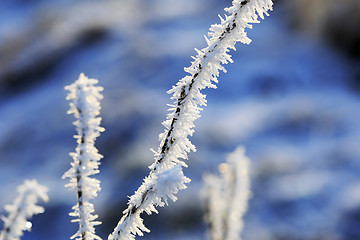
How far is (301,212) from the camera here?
15.8 feet

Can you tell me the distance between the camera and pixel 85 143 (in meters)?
0.71

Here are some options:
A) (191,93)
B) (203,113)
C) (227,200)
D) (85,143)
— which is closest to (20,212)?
(85,143)

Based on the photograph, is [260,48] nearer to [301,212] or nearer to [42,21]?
[301,212]

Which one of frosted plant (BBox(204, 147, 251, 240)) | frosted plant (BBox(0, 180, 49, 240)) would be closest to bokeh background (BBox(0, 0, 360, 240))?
frosted plant (BBox(204, 147, 251, 240))

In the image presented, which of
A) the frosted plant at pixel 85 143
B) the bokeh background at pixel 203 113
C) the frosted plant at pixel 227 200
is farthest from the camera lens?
the bokeh background at pixel 203 113

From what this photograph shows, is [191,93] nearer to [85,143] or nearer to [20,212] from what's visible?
[85,143]

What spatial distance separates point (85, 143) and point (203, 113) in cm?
584

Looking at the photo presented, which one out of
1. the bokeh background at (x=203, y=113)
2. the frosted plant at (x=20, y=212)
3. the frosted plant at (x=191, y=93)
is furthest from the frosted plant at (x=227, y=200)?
the bokeh background at (x=203, y=113)

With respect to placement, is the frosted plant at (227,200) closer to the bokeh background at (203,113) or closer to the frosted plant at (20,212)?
the frosted plant at (20,212)

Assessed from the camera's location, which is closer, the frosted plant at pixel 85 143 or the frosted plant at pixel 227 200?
the frosted plant at pixel 85 143

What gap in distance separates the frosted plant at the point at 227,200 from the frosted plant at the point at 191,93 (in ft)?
1.56

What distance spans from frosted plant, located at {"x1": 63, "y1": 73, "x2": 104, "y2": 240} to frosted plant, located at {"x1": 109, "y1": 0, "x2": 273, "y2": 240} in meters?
0.08

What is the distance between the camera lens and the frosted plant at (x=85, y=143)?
0.69 meters

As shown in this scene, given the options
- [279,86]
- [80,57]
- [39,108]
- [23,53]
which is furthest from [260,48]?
[23,53]
